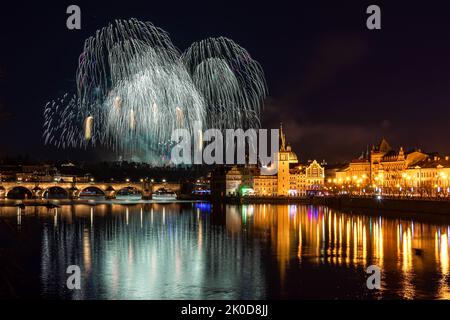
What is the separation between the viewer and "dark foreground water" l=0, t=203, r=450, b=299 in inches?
1148

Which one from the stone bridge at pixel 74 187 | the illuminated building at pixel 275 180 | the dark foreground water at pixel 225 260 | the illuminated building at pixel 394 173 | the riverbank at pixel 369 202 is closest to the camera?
the dark foreground water at pixel 225 260

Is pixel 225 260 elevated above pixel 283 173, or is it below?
below

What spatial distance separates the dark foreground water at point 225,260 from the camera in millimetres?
29172

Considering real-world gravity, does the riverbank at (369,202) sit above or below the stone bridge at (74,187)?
below

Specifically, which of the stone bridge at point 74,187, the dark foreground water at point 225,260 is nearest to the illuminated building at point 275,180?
the stone bridge at point 74,187

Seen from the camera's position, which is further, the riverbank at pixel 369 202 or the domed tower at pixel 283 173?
the domed tower at pixel 283 173

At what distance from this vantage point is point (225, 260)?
3891cm

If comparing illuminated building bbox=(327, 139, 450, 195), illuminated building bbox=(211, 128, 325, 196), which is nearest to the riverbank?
illuminated building bbox=(327, 139, 450, 195)

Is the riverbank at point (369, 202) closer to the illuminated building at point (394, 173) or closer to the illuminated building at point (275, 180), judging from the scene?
the illuminated building at point (394, 173)

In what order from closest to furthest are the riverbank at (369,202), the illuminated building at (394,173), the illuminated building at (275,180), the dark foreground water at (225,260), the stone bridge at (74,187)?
the dark foreground water at (225,260) → the riverbank at (369,202) → the illuminated building at (394,173) → the stone bridge at (74,187) → the illuminated building at (275,180)

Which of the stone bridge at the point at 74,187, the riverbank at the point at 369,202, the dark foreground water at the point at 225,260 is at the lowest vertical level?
the dark foreground water at the point at 225,260

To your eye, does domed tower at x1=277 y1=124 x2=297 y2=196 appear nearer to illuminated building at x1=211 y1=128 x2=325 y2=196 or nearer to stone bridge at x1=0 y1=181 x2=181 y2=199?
illuminated building at x1=211 y1=128 x2=325 y2=196

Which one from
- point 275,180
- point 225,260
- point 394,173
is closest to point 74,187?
point 275,180

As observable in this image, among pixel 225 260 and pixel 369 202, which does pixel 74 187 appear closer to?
pixel 369 202
